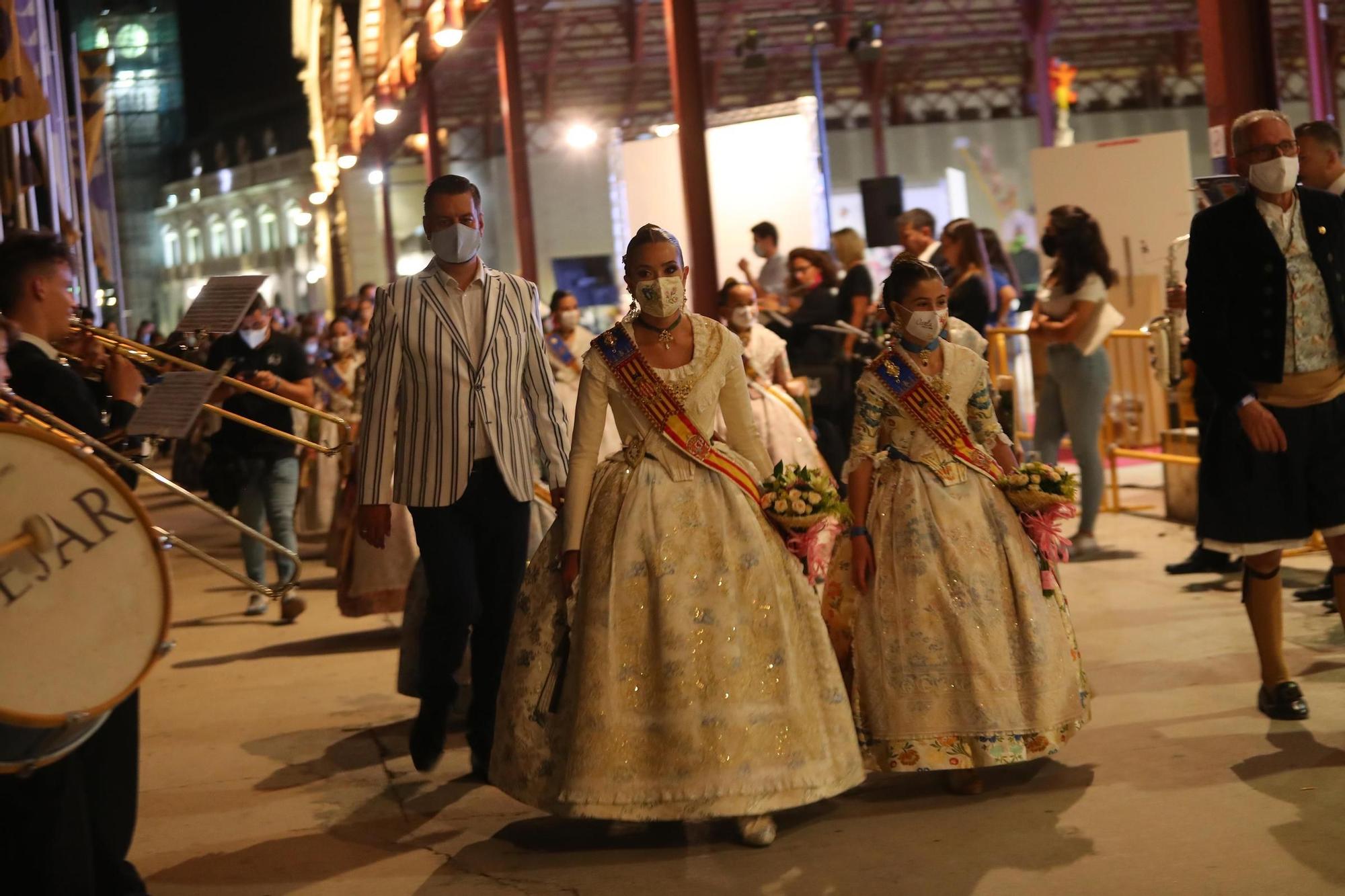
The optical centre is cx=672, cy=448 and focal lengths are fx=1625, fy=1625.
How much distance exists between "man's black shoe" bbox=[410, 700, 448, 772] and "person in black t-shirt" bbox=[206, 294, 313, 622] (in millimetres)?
3754

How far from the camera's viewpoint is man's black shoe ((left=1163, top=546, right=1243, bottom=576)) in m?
7.90

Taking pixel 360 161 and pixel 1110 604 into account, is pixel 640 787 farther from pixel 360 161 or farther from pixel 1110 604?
pixel 360 161

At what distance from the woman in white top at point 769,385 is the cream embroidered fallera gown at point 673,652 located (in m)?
4.27

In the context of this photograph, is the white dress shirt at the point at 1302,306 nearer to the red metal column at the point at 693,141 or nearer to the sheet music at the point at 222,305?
the sheet music at the point at 222,305

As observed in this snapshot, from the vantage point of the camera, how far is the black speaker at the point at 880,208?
15.5 metres

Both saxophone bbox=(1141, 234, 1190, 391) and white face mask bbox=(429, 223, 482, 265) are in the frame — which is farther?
saxophone bbox=(1141, 234, 1190, 391)

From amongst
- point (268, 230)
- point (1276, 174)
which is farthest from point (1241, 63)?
point (268, 230)

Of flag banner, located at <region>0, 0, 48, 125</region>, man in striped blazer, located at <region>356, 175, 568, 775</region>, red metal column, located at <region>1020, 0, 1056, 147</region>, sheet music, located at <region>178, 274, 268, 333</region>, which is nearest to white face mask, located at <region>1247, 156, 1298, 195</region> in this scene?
man in striped blazer, located at <region>356, 175, 568, 775</region>

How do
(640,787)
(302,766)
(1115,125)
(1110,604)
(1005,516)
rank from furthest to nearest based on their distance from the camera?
1. (1115,125)
2. (1110,604)
3. (302,766)
4. (1005,516)
5. (640,787)

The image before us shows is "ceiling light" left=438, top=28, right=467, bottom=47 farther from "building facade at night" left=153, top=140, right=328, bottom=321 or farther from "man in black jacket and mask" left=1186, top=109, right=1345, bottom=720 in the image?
"building facade at night" left=153, top=140, right=328, bottom=321

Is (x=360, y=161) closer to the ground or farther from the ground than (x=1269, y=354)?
farther from the ground

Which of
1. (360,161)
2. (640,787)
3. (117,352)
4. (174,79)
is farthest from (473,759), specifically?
(174,79)

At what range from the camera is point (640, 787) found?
4.13 metres

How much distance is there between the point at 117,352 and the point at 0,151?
7.57 meters
